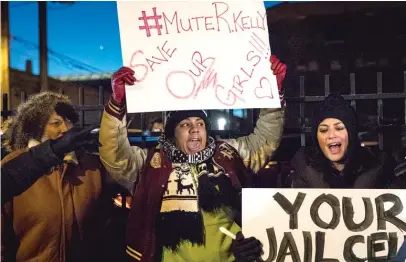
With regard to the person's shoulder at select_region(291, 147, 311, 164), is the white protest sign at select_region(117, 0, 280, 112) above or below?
above

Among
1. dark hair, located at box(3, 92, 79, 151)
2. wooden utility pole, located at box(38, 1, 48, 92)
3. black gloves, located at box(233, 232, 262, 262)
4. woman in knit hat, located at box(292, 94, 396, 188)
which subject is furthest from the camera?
wooden utility pole, located at box(38, 1, 48, 92)

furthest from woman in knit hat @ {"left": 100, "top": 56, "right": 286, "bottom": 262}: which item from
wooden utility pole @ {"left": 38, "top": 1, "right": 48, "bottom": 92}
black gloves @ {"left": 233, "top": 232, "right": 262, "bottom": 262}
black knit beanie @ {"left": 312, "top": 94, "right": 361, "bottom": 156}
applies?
wooden utility pole @ {"left": 38, "top": 1, "right": 48, "bottom": 92}

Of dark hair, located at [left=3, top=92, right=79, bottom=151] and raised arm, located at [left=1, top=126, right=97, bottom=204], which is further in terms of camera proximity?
dark hair, located at [left=3, top=92, right=79, bottom=151]

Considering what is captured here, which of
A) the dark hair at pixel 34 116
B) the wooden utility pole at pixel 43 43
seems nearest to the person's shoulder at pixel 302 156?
the dark hair at pixel 34 116

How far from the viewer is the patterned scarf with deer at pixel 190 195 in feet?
9.07

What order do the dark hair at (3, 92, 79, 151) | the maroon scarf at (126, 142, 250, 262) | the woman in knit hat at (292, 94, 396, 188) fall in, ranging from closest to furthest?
the woman in knit hat at (292, 94, 396, 188), the maroon scarf at (126, 142, 250, 262), the dark hair at (3, 92, 79, 151)

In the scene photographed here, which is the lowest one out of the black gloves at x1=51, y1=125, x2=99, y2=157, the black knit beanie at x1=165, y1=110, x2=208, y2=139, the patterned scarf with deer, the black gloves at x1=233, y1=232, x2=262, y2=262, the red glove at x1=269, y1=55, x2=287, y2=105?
the black gloves at x1=233, y1=232, x2=262, y2=262

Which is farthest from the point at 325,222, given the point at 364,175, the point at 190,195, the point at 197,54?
the point at 197,54

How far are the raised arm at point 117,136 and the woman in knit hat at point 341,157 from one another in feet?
3.49

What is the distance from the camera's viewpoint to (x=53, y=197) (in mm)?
2857

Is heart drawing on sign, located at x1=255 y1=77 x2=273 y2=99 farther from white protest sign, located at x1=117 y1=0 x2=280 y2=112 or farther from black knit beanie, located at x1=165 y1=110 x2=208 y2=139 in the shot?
black knit beanie, located at x1=165 y1=110 x2=208 y2=139

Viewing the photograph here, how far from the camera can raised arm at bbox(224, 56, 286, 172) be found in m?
2.84

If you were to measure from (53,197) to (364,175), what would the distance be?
1823mm

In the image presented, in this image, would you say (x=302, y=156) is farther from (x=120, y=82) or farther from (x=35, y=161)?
(x=35, y=161)
